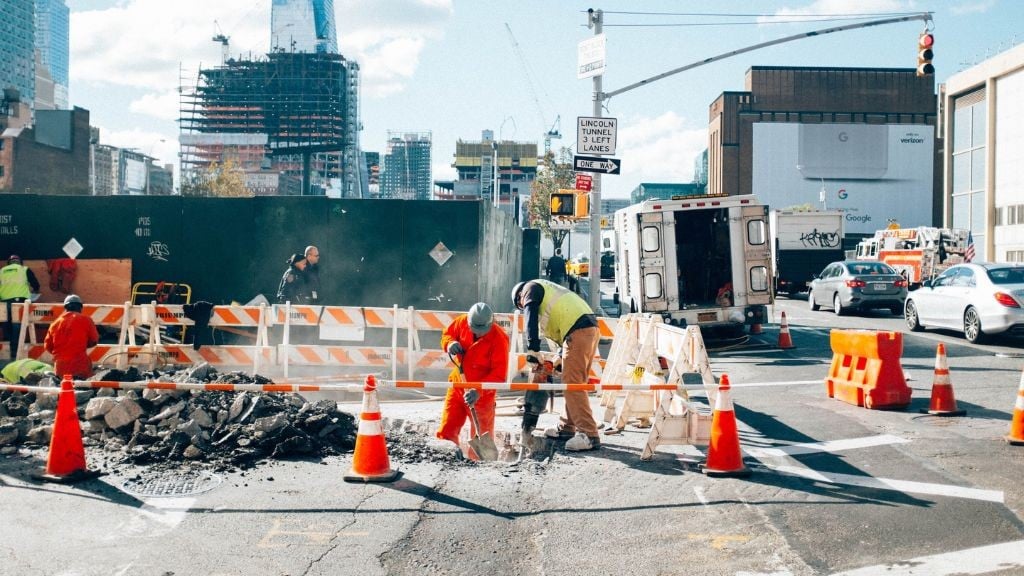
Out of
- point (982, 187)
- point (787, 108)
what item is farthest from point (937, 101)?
point (982, 187)

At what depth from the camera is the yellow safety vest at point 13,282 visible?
15719mm

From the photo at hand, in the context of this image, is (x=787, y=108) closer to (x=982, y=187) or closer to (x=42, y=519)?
(x=982, y=187)

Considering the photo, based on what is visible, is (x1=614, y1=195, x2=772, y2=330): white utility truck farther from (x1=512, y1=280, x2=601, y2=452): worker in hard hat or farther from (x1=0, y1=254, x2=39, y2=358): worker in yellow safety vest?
(x1=0, y1=254, x2=39, y2=358): worker in yellow safety vest

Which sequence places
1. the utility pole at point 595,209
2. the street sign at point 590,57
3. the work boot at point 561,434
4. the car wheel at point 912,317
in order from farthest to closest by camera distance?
1. the utility pole at point 595,209
2. the car wheel at point 912,317
3. the street sign at point 590,57
4. the work boot at point 561,434

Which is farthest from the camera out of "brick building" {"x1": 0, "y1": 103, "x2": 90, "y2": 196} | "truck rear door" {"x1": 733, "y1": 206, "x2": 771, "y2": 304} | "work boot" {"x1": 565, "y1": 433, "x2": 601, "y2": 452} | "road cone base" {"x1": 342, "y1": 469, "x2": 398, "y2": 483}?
"brick building" {"x1": 0, "y1": 103, "x2": 90, "y2": 196}

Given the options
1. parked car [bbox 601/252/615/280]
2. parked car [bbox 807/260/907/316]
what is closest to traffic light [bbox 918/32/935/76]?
parked car [bbox 807/260/907/316]

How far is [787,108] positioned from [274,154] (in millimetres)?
95883

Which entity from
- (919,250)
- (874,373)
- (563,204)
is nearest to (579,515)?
(874,373)

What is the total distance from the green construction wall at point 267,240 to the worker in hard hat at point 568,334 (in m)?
8.52

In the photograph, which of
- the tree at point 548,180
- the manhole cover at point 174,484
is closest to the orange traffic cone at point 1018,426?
the manhole cover at point 174,484

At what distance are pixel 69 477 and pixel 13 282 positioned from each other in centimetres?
993

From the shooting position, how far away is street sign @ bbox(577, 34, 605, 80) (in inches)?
756

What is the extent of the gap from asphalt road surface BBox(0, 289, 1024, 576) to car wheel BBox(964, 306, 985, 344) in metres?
8.26

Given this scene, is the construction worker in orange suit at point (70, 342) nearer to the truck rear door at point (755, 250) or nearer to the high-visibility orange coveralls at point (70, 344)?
the high-visibility orange coveralls at point (70, 344)
